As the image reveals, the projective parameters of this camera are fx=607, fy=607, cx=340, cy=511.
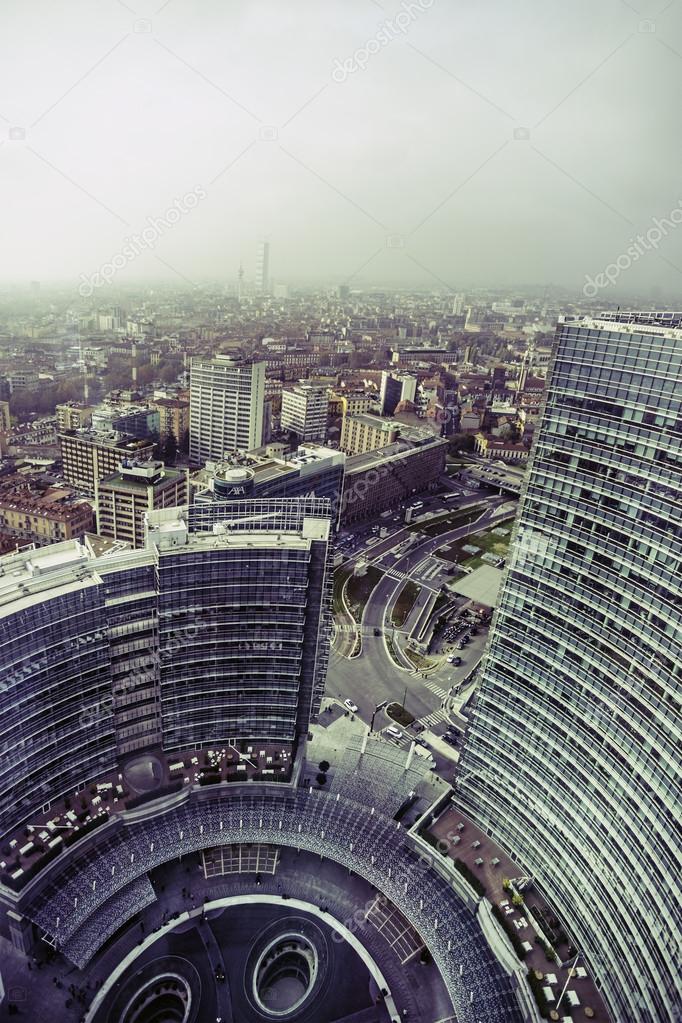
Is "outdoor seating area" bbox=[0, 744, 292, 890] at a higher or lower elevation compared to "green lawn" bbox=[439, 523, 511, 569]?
lower

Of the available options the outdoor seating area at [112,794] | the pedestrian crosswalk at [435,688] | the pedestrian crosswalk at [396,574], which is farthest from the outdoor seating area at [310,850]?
the pedestrian crosswalk at [396,574]

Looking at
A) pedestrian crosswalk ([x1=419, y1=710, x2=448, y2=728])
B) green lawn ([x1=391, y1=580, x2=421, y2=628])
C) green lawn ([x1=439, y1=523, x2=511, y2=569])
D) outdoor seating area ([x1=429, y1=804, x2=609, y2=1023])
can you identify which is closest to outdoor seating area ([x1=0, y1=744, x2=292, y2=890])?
outdoor seating area ([x1=429, y1=804, x2=609, y2=1023])

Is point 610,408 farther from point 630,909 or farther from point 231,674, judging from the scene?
point 231,674

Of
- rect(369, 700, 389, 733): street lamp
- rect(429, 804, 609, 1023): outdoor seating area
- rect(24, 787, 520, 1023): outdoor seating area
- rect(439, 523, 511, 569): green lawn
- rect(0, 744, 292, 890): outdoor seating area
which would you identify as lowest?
rect(369, 700, 389, 733): street lamp

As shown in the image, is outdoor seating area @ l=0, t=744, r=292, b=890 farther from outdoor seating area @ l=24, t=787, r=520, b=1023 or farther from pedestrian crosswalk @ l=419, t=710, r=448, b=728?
pedestrian crosswalk @ l=419, t=710, r=448, b=728

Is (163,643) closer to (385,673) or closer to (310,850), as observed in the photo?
(310,850)

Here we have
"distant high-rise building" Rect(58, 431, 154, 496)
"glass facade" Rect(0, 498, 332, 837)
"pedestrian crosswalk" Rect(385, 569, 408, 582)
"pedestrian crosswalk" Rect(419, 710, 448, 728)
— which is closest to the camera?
"glass facade" Rect(0, 498, 332, 837)

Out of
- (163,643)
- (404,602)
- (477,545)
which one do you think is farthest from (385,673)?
(477,545)
